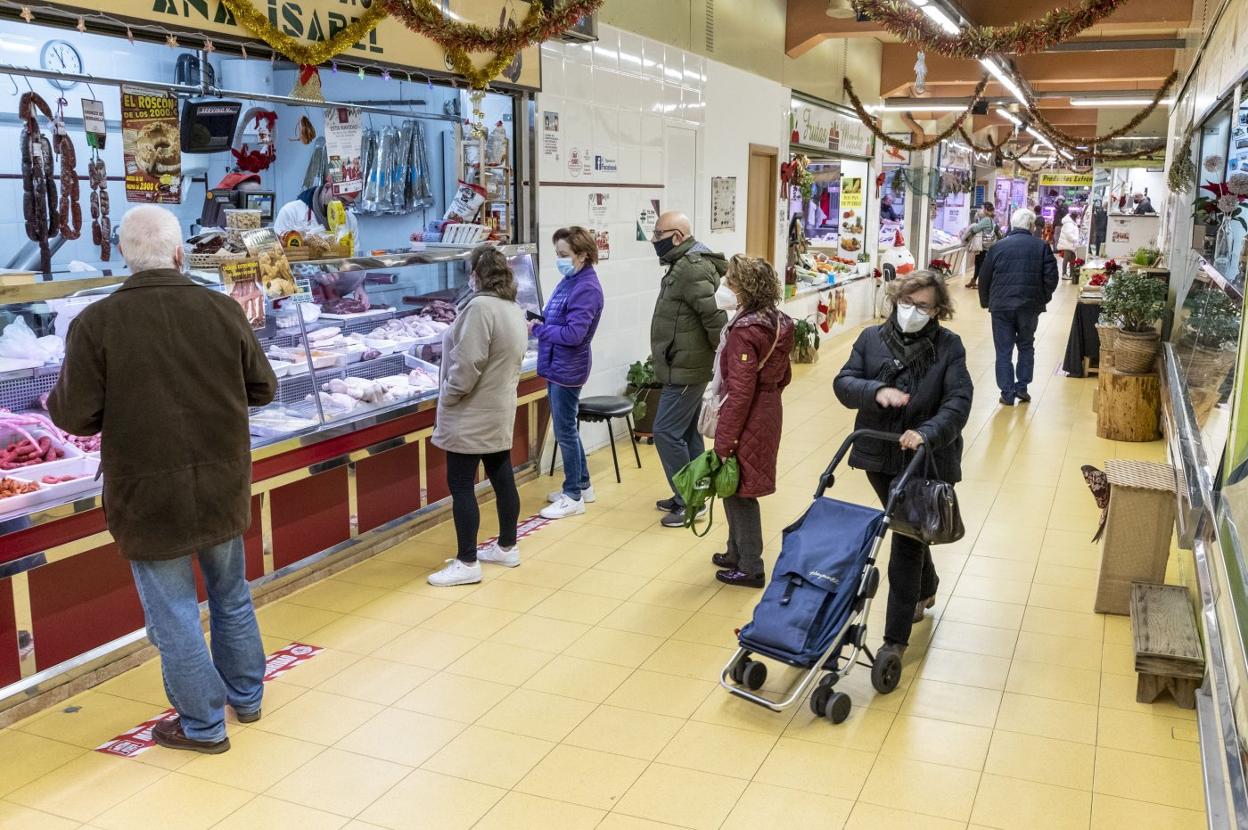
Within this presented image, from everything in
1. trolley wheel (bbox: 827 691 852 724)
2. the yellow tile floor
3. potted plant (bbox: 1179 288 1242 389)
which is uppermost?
potted plant (bbox: 1179 288 1242 389)

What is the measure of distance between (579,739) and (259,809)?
43.5 inches

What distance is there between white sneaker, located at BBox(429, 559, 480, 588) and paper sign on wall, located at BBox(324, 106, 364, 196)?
2.18 metres

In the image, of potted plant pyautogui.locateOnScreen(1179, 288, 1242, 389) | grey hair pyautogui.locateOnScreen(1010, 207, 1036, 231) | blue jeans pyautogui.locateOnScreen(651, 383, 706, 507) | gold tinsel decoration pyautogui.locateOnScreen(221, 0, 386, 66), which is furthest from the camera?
grey hair pyautogui.locateOnScreen(1010, 207, 1036, 231)

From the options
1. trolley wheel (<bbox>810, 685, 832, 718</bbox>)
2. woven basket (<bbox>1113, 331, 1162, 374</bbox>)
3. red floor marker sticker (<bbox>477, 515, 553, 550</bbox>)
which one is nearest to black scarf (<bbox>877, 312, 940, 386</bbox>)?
trolley wheel (<bbox>810, 685, 832, 718</bbox>)

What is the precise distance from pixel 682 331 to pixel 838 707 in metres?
2.69

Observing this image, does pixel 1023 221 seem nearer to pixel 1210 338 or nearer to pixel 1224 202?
pixel 1224 202

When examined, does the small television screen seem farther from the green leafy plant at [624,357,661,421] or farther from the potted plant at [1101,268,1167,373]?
the potted plant at [1101,268,1167,373]

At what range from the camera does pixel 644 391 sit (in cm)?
849

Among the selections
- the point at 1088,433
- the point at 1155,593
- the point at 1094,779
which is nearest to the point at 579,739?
the point at 1094,779

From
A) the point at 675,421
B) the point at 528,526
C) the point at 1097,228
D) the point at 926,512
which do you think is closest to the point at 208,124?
the point at 528,526

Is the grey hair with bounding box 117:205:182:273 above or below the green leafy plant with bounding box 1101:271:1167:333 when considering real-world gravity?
above

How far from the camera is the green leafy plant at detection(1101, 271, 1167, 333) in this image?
28.9ft

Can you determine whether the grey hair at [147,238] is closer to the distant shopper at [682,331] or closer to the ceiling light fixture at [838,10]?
the distant shopper at [682,331]

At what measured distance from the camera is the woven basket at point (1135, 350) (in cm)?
877
